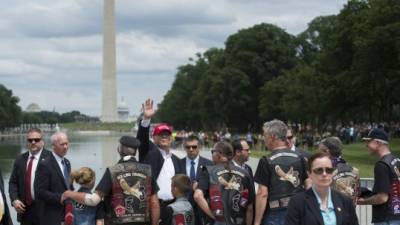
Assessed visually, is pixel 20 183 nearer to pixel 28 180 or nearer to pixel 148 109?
pixel 28 180

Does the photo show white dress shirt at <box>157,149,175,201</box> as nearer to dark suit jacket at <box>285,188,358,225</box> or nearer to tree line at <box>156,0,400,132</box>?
dark suit jacket at <box>285,188,358,225</box>

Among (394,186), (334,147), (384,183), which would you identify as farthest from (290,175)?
(394,186)

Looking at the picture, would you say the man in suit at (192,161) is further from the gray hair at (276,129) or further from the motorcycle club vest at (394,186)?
the motorcycle club vest at (394,186)

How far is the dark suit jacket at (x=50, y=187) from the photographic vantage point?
8391 mm

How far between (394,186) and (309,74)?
5302 cm

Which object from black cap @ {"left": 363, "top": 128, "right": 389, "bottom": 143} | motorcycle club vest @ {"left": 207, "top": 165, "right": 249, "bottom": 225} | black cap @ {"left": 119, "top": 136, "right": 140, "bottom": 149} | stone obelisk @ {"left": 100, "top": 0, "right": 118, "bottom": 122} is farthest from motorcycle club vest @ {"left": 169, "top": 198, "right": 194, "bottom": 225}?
stone obelisk @ {"left": 100, "top": 0, "right": 118, "bottom": 122}

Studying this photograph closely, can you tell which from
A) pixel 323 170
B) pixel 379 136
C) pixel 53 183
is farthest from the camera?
pixel 53 183

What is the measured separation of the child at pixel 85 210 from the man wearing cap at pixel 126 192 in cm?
8

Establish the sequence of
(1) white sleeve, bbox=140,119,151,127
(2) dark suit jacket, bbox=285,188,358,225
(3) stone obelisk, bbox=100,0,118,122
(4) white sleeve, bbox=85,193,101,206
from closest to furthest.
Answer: (2) dark suit jacket, bbox=285,188,358,225
(4) white sleeve, bbox=85,193,101,206
(1) white sleeve, bbox=140,119,151,127
(3) stone obelisk, bbox=100,0,118,122

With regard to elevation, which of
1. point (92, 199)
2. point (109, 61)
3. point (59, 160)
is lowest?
point (92, 199)

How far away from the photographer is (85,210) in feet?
25.1

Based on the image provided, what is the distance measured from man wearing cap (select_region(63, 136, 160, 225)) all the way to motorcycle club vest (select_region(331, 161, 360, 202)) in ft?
6.21

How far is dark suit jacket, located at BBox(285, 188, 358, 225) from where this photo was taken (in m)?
5.59

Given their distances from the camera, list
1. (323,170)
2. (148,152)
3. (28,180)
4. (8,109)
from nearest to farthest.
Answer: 1. (323,170)
2. (148,152)
3. (28,180)
4. (8,109)
